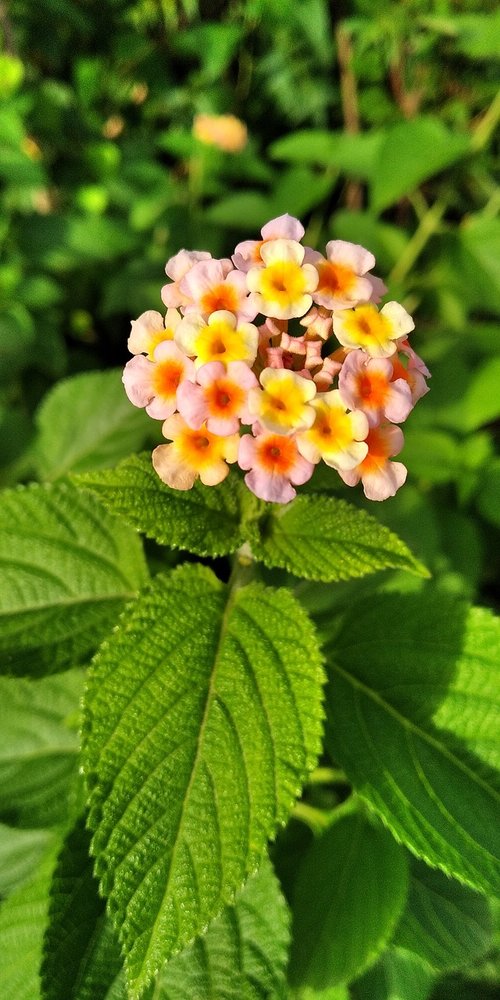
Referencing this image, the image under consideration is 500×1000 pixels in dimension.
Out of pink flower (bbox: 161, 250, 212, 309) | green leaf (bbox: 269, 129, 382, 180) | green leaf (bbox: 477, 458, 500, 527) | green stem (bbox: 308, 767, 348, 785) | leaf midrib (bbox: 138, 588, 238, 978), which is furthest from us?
green leaf (bbox: 269, 129, 382, 180)

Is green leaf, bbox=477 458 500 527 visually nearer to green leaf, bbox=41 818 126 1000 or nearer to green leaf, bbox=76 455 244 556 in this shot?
green leaf, bbox=76 455 244 556

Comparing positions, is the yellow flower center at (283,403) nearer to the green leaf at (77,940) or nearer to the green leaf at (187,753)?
the green leaf at (187,753)

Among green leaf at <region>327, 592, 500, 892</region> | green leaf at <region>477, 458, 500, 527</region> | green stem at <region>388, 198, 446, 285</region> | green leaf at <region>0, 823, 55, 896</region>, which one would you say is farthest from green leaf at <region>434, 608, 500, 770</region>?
green stem at <region>388, 198, 446, 285</region>

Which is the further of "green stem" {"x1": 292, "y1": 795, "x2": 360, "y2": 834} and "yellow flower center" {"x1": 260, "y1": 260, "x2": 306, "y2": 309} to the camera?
"green stem" {"x1": 292, "y1": 795, "x2": 360, "y2": 834}

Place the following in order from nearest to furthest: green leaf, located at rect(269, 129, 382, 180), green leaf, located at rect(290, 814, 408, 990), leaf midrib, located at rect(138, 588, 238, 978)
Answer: leaf midrib, located at rect(138, 588, 238, 978) → green leaf, located at rect(290, 814, 408, 990) → green leaf, located at rect(269, 129, 382, 180)

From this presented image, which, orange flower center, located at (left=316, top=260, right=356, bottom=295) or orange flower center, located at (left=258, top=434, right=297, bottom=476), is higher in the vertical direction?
orange flower center, located at (left=316, top=260, right=356, bottom=295)

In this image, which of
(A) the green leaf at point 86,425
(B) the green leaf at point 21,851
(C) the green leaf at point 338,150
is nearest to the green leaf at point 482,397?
(C) the green leaf at point 338,150

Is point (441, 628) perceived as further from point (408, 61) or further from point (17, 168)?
point (408, 61)
